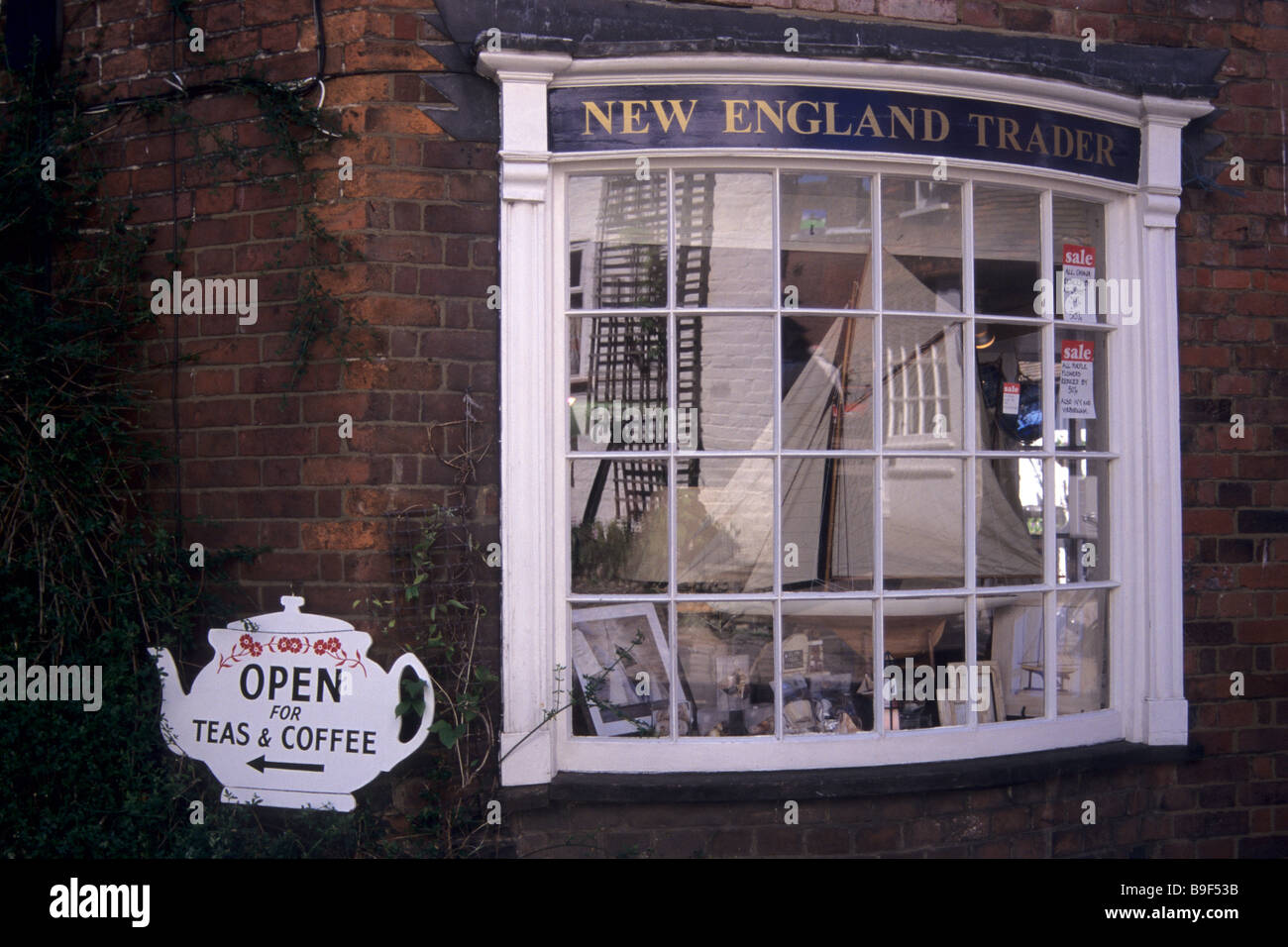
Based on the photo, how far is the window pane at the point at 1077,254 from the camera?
447 cm

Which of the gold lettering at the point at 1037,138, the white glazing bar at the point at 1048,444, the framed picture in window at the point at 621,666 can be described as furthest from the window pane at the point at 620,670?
A: the gold lettering at the point at 1037,138

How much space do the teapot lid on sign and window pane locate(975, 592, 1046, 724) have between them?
2397 mm

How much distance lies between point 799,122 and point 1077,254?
1330 mm

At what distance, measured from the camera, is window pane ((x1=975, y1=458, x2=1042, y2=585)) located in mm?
4312

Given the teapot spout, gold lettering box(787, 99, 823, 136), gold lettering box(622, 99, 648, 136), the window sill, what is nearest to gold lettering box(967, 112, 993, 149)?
gold lettering box(787, 99, 823, 136)

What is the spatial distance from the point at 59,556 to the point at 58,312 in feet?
3.16

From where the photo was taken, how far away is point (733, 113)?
404cm

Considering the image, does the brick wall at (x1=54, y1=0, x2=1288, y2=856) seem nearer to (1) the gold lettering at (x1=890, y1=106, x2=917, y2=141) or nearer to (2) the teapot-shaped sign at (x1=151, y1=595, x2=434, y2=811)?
(2) the teapot-shaped sign at (x1=151, y1=595, x2=434, y2=811)

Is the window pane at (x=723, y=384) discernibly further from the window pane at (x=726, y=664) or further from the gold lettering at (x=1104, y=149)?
the gold lettering at (x=1104, y=149)

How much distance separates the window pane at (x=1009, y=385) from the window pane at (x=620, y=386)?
47.9 inches

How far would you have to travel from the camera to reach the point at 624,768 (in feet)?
13.1
